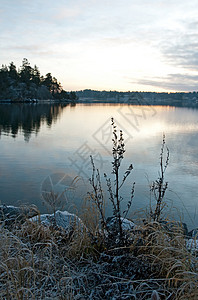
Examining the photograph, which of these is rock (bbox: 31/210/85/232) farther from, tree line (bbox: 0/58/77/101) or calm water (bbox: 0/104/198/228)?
tree line (bbox: 0/58/77/101)

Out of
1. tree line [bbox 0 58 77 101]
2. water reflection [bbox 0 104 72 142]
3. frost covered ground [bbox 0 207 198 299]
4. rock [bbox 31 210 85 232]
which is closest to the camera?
frost covered ground [bbox 0 207 198 299]

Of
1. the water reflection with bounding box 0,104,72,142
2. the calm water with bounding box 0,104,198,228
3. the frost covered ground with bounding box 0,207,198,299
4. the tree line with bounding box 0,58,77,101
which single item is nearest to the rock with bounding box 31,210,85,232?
the calm water with bounding box 0,104,198,228

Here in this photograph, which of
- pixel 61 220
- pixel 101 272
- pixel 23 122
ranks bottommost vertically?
pixel 61 220

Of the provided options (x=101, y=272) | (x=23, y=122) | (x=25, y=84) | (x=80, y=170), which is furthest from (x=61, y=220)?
(x=25, y=84)

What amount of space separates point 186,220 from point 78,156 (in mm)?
8005

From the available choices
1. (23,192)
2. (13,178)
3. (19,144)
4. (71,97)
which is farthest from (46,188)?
(71,97)

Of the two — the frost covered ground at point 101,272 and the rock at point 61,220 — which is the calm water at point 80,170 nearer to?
the rock at point 61,220

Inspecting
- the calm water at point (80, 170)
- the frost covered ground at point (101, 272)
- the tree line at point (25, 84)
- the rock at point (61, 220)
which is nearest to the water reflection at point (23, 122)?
the calm water at point (80, 170)

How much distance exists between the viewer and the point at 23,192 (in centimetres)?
795

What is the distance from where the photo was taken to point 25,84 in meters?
87.1

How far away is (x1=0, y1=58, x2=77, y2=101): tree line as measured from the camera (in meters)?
81.8

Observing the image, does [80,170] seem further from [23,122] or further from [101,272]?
[23,122]

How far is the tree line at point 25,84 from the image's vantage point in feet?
268

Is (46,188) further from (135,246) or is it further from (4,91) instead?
(4,91)
